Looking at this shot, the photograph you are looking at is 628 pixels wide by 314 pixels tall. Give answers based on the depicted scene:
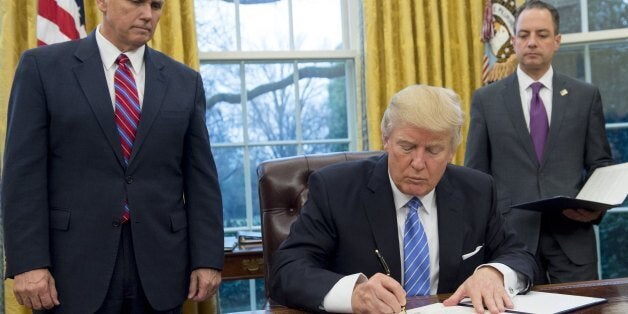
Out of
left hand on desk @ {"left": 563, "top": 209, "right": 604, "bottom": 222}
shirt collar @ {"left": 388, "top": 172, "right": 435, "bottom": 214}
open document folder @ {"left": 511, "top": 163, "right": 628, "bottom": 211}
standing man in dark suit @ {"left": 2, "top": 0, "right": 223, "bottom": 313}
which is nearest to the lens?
shirt collar @ {"left": 388, "top": 172, "right": 435, "bottom": 214}

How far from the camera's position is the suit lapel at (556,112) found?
10.0 feet

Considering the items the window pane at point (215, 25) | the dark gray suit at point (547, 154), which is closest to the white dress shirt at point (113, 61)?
the dark gray suit at point (547, 154)

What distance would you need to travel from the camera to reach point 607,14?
4391 mm

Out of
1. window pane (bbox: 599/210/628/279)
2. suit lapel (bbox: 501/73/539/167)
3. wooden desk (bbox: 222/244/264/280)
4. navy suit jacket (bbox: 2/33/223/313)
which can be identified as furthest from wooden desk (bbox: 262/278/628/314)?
window pane (bbox: 599/210/628/279)

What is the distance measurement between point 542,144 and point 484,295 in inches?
61.3

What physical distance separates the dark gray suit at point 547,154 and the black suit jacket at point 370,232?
34.6 inches

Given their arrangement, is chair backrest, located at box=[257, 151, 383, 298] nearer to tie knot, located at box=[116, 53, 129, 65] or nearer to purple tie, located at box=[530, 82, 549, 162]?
tie knot, located at box=[116, 53, 129, 65]

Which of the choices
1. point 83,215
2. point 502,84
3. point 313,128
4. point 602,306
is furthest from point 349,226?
point 313,128

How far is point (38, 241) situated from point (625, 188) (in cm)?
200

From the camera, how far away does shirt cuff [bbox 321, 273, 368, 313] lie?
5.60ft

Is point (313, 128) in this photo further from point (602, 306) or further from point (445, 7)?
point (602, 306)

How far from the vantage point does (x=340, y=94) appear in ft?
15.1

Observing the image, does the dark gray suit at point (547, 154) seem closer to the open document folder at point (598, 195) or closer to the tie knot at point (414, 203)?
the open document folder at point (598, 195)

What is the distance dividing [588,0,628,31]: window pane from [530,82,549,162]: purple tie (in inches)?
60.4
